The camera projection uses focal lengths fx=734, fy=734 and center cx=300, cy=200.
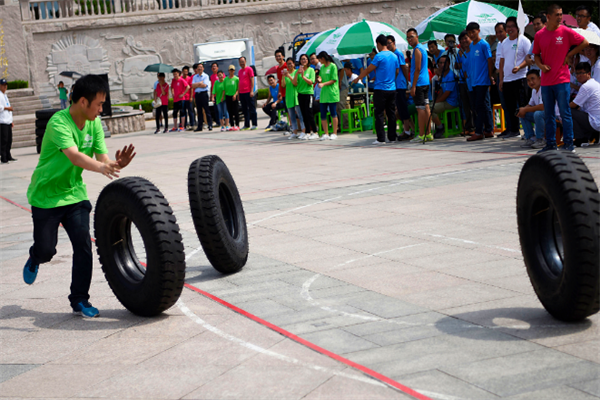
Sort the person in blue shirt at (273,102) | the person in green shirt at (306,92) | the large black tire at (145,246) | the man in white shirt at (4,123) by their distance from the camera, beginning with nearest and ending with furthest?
1. the large black tire at (145,246)
2. the person in green shirt at (306,92)
3. the man in white shirt at (4,123)
4. the person in blue shirt at (273,102)

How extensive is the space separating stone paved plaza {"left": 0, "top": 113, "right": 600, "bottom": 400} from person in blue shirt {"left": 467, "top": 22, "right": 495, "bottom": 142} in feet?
15.4

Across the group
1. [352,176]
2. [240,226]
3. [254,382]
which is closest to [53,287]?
[240,226]

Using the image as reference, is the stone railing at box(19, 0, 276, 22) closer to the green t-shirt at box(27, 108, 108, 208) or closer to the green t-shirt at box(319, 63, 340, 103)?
the green t-shirt at box(319, 63, 340, 103)

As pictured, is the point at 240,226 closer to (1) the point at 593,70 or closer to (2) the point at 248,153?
(1) the point at 593,70

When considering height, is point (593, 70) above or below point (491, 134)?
above

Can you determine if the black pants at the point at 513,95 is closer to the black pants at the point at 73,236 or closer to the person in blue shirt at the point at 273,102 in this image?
the person in blue shirt at the point at 273,102

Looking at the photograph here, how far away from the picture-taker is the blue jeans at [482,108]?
13555 mm

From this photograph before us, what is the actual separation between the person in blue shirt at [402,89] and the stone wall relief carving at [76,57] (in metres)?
30.1

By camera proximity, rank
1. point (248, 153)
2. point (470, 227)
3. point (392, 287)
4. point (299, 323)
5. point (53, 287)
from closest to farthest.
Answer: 1. point (299, 323)
2. point (392, 287)
3. point (53, 287)
4. point (470, 227)
5. point (248, 153)

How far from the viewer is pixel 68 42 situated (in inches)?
1655

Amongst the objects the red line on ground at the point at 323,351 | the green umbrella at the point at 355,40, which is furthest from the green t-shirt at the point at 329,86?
the red line on ground at the point at 323,351

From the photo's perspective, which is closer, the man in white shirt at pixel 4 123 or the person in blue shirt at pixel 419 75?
the person in blue shirt at pixel 419 75

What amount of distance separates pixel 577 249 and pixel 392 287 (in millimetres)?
1550

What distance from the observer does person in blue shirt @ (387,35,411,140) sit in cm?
1477
